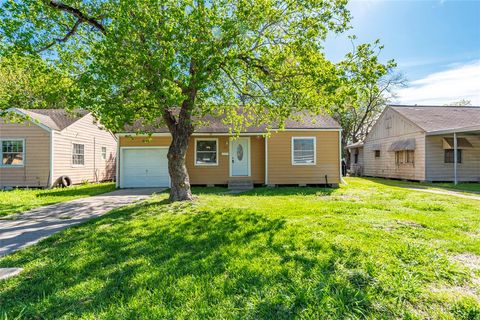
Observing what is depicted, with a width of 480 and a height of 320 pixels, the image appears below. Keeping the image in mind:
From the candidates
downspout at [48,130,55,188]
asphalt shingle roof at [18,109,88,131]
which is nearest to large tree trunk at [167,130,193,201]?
asphalt shingle roof at [18,109,88,131]

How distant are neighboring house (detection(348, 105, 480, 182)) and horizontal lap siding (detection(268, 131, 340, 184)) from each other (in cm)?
637

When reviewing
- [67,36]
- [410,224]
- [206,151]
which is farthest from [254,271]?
[206,151]

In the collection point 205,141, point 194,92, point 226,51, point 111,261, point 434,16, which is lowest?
point 111,261

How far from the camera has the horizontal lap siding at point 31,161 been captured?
12719mm

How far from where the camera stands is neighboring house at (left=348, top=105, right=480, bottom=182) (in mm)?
15008

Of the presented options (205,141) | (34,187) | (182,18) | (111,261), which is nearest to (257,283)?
(111,261)

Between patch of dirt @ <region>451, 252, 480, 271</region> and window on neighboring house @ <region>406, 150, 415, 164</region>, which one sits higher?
window on neighboring house @ <region>406, 150, 415, 164</region>

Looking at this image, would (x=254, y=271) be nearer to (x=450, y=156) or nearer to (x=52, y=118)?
(x=52, y=118)

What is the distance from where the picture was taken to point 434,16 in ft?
30.1

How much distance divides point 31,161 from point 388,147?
21597mm

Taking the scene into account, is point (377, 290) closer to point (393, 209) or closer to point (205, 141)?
point (393, 209)

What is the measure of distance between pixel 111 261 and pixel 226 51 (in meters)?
5.43

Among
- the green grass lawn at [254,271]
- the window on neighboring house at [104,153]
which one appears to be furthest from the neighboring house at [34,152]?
the green grass lawn at [254,271]

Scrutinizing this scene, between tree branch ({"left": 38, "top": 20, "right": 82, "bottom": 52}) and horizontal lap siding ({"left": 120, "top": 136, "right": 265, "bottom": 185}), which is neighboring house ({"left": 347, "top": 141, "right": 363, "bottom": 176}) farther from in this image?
tree branch ({"left": 38, "top": 20, "right": 82, "bottom": 52})
